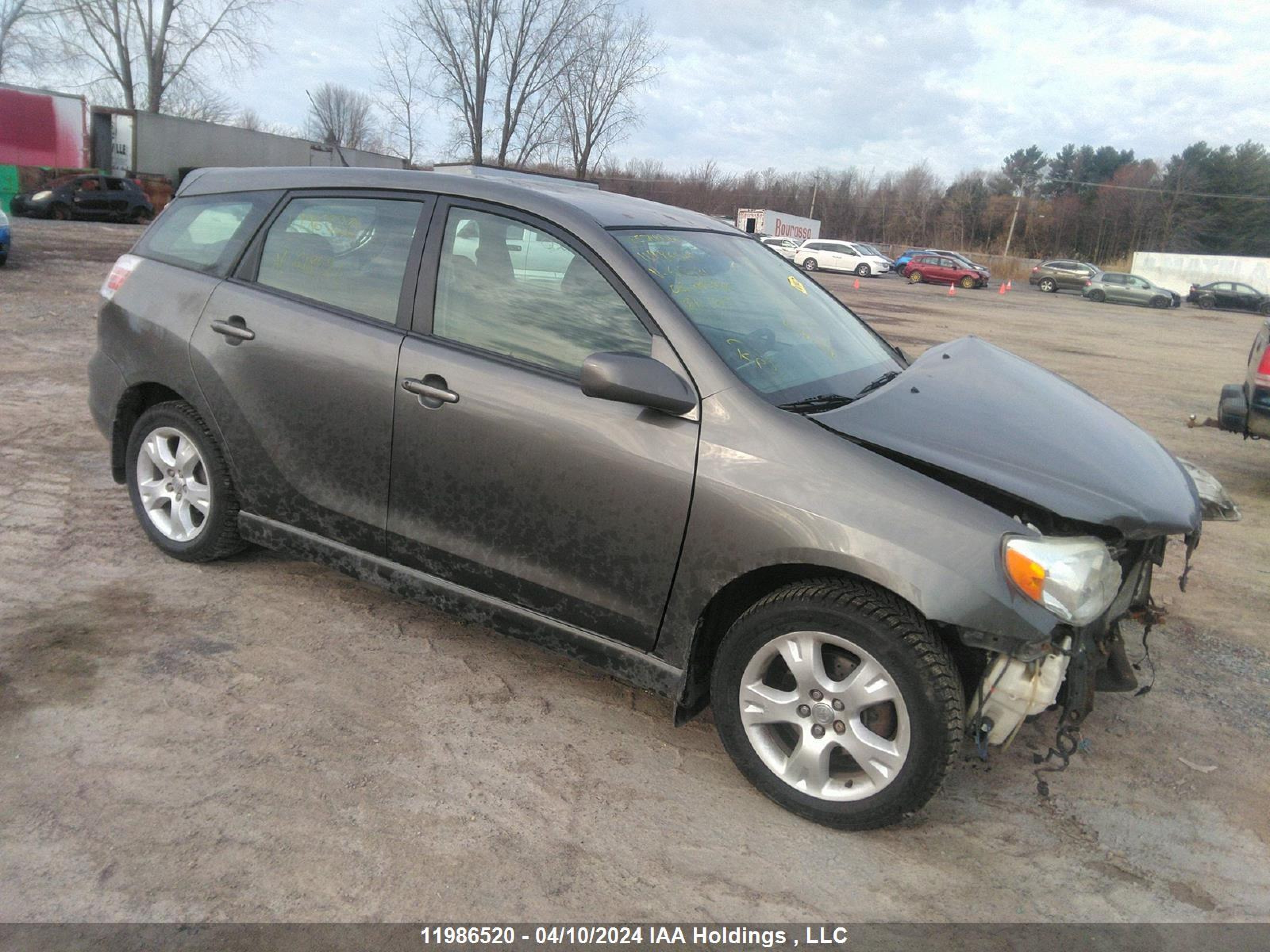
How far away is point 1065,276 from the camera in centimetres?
4569

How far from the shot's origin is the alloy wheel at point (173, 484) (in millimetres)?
4016

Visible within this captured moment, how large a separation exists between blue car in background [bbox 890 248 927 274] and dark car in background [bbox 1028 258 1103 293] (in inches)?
276

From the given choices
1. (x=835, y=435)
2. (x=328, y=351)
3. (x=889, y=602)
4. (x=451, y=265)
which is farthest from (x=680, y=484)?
(x=328, y=351)

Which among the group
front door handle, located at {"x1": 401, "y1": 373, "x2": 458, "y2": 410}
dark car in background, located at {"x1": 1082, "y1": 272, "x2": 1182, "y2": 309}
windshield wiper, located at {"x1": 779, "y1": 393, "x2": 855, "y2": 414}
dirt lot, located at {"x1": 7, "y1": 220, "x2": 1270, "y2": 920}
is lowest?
dirt lot, located at {"x1": 7, "y1": 220, "x2": 1270, "y2": 920}

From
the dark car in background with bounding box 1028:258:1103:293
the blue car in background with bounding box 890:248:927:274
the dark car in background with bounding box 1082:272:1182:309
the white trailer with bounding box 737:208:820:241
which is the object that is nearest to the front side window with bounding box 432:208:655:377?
the blue car in background with bounding box 890:248:927:274

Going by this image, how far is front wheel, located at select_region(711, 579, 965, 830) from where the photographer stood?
2.55 metres

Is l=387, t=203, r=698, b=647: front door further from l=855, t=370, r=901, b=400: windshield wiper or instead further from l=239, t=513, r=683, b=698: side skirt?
l=855, t=370, r=901, b=400: windshield wiper

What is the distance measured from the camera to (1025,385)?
3559mm

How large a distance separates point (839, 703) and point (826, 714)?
61 millimetres

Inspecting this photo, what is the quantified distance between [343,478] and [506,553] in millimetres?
805

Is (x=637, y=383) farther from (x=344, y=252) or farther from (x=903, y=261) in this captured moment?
(x=903, y=261)

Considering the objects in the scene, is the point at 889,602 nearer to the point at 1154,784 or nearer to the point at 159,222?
the point at 1154,784

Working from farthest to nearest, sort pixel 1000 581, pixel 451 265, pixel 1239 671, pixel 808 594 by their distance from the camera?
pixel 1239 671 → pixel 451 265 → pixel 808 594 → pixel 1000 581

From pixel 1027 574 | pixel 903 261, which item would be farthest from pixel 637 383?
pixel 903 261
